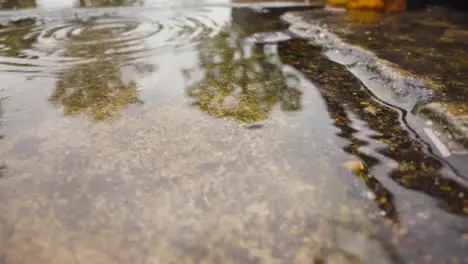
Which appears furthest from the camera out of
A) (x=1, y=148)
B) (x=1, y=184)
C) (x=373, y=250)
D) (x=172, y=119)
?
(x=172, y=119)

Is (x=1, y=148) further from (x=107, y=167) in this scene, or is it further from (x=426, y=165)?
(x=426, y=165)

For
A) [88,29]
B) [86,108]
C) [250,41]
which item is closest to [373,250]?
[86,108]

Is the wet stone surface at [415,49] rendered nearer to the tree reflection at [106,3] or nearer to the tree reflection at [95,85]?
the tree reflection at [95,85]

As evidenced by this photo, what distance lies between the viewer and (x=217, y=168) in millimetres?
1713

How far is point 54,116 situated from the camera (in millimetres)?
2172

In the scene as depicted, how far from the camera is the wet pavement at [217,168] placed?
51.8 inches

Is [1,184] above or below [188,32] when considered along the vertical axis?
below

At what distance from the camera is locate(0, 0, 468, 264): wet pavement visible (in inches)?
51.8

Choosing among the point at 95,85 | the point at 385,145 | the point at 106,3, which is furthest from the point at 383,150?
the point at 106,3

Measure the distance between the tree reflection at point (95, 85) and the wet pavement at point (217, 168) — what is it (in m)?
0.02

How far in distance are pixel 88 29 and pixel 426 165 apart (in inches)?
149

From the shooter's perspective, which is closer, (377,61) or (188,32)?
(377,61)

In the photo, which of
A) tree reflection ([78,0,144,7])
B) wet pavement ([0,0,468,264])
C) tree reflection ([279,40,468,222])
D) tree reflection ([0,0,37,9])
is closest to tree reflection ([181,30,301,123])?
wet pavement ([0,0,468,264])

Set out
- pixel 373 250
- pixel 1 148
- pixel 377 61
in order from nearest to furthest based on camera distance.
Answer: pixel 373 250, pixel 1 148, pixel 377 61
